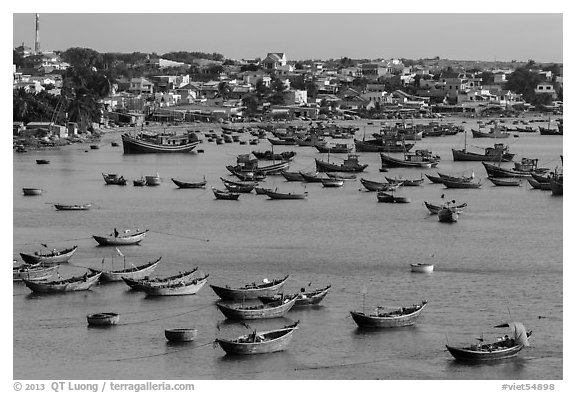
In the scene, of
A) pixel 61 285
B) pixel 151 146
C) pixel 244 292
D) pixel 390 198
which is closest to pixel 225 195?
pixel 390 198

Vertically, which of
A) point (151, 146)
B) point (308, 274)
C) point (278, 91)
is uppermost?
point (278, 91)

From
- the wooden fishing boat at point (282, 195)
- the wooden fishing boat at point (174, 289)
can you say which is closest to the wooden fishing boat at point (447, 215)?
the wooden fishing boat at point (282, 195)

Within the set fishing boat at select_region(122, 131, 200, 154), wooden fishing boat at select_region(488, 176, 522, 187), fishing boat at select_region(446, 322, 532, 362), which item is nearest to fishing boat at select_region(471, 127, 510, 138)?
fishing boat at select_region(122, 131, 200, 154)

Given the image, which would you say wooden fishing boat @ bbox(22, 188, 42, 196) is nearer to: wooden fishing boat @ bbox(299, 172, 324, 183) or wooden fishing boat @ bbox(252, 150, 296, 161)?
wooden fishing boat @ bbox(299, 172, 324, 183)

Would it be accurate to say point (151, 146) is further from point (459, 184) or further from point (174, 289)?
point (174, 289)

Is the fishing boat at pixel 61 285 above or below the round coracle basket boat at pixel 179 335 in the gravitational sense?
above

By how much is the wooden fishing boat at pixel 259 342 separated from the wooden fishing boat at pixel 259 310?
1098 millimetres

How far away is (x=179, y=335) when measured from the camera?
15000 millimetres

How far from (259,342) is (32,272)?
16.2 ft

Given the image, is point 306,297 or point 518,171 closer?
point 306,297

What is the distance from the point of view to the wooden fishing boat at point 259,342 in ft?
47.3

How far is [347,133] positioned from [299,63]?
5419cm

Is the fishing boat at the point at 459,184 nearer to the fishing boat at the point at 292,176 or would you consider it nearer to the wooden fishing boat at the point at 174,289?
the fishing boat at the point at 292,176

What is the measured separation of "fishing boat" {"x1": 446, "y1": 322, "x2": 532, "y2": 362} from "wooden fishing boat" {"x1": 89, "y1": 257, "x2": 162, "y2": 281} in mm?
5402
